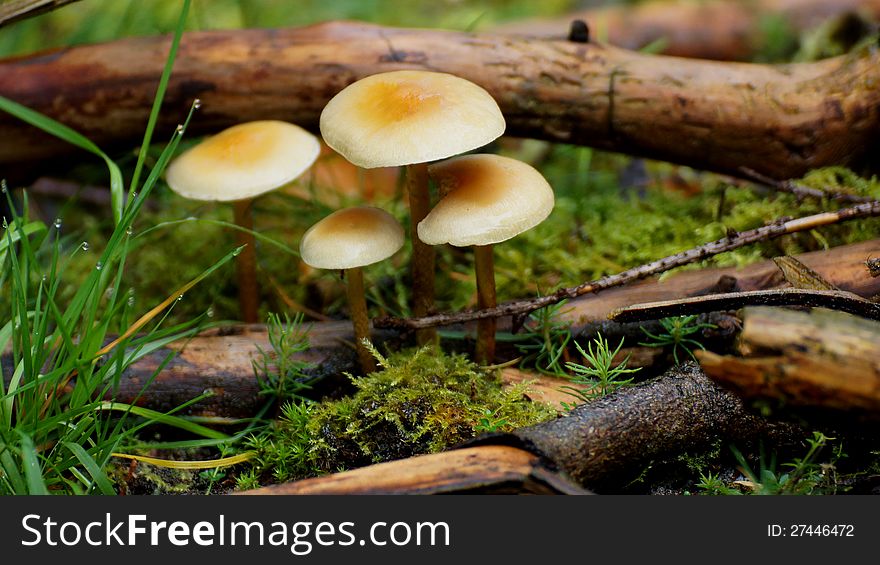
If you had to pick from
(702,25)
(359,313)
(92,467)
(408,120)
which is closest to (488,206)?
(408,120)

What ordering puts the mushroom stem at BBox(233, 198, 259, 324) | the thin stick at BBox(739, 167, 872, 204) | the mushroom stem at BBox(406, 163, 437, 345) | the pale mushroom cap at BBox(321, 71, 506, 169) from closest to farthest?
1. the pale mushroom cap at BBox(321, 71, 506, 169)
2. the mushroom stem at BBox(406, 163, 437, 345)
3. the thin stick at BBox(739, 167, 872, 204)
4. the mushroom stem at BBox(233, 198, 259, 324)

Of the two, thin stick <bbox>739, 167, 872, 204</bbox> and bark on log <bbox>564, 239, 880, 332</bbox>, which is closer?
bark on log <bbox>564, 239, 880, 332</bbox>

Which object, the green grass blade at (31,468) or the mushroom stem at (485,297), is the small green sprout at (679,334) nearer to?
the mushroom stem at (485,297)

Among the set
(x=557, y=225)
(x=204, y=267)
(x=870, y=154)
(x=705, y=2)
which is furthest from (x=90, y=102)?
(x=705, y=2)

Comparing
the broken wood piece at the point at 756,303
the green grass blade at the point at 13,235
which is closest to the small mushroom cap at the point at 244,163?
the green grass blade at the point at 13,235

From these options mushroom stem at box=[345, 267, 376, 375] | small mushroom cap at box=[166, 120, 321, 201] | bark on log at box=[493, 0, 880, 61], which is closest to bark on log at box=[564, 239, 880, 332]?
mushroom stem at box=[345, 267, 376, 375]

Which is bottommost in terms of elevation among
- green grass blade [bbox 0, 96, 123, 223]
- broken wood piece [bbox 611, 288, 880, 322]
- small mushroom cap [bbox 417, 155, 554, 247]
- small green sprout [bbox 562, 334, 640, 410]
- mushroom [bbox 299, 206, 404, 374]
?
small green sprout [bbox 562, 334, 640, 410]

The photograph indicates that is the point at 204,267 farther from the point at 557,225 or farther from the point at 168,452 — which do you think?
the point at 557,225

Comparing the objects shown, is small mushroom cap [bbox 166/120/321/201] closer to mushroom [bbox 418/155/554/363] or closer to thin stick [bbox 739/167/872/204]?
mushroom [bbox 418/155/554/363]
